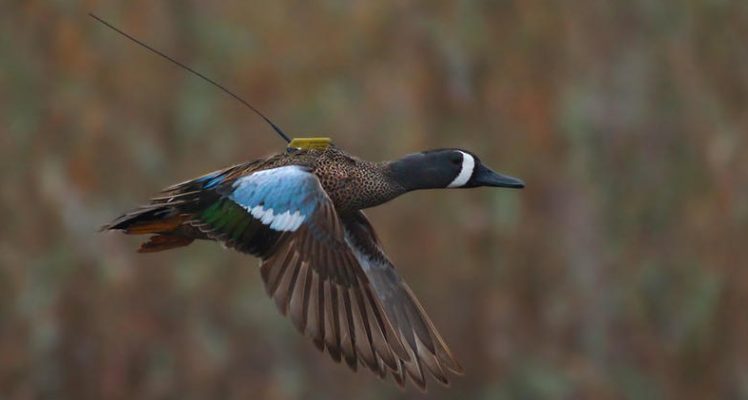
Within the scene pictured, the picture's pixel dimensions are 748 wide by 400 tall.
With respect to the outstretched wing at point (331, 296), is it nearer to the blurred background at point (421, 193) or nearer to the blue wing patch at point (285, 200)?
the blue wing patch at point (285, 200)

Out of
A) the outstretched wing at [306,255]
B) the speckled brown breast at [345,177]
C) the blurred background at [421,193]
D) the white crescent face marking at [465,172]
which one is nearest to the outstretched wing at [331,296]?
the outstretched wing at [306,255]

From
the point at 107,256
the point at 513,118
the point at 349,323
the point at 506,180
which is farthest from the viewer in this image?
the point at 513,118

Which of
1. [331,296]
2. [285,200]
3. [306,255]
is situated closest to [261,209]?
[285,200]

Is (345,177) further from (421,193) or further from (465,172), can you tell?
(421,193)

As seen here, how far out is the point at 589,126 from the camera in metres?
9.22

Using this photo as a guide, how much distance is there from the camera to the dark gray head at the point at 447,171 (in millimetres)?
5234

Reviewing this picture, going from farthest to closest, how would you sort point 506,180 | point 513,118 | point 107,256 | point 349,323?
point 513,118, point 107,256, point 506,180, point 349,323

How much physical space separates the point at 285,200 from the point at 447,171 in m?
0.63

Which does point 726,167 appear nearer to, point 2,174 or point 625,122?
point 625,122

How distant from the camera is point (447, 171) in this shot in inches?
207

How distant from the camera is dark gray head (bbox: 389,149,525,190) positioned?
17.2 feet

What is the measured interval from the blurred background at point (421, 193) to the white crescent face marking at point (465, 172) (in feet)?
10.3

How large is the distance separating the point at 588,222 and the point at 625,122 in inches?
22.1

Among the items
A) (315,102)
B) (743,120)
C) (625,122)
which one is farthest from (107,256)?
(743,120)
